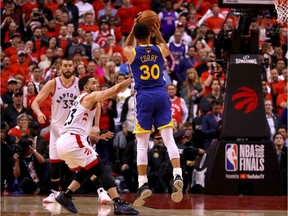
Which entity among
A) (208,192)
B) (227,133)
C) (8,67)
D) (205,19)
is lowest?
(208,192)

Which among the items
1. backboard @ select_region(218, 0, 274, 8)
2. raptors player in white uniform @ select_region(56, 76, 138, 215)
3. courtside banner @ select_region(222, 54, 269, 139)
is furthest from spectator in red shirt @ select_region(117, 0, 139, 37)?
raptors player in white uniform @ select_region(56, 76, 138, 215)

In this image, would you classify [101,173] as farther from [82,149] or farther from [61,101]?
[61,101]

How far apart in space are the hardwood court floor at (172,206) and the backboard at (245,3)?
350 cm

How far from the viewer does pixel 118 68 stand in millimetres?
19234

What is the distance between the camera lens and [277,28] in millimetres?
15781

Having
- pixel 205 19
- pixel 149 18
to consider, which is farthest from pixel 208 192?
pixel 205 19

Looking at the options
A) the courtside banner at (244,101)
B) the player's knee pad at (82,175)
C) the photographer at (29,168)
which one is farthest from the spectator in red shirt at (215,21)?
the player's knee pad at (82,175)

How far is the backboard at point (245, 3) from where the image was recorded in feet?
47.5

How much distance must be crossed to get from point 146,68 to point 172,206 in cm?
292

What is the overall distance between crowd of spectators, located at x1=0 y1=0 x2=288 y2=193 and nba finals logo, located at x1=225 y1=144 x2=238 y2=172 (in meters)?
0.62

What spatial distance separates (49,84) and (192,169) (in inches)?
170

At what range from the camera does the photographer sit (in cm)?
1503

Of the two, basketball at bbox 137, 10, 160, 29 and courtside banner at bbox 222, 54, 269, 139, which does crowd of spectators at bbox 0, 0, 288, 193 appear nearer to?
courtside banner at bbox 222, 54, 269, 139

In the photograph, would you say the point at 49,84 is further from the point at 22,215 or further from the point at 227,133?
the point at 227,133
